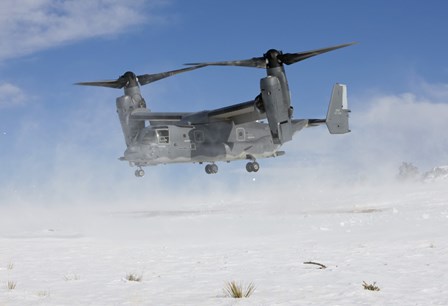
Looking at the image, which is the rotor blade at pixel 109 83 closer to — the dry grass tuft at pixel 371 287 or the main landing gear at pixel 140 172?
the main landing gear at pixel 140 172

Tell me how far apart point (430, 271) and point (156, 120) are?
24.7 m

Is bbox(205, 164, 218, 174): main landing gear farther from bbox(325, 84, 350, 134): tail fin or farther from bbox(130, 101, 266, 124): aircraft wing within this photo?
bbox(325, 84, 350, 134): tail fin

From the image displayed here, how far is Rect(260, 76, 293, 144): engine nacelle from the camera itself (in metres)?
26.1

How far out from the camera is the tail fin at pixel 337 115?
31.6 meters

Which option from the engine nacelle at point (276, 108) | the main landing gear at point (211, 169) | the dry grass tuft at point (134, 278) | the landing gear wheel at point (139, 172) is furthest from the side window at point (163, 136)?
the dry grass tuft at point (134, 278)

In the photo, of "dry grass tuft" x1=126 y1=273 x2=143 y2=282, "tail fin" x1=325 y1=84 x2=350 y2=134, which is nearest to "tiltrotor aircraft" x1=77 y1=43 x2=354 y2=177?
"tail fin" x1=325 y1=84 x2=350 y2=134

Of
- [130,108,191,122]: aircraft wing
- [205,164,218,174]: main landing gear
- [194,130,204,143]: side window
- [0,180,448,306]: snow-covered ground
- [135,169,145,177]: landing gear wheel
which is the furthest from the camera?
[130,108,191,122]: aircraft wing

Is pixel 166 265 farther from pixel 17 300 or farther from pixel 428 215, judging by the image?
pixel 428 215

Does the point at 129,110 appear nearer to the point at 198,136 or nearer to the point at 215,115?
the point at 198,136

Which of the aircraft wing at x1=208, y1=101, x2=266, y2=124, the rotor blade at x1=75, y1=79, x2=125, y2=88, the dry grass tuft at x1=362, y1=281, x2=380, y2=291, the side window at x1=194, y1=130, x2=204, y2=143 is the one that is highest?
the rotor blade at x1=75, y1=79, x2=125, y2=88

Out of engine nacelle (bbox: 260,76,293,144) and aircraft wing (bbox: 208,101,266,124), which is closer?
engine nacelle (bbox: 260,76,293,144)

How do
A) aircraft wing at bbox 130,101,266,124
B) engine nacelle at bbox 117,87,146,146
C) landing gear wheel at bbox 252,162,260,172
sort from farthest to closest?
engine nacelle at bbox 117,87,146,146 → landing gear wheel at bbox 252,162,260,172 → aircraft wing at bbox 130,101,266,124

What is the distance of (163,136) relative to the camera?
29500 millimetres

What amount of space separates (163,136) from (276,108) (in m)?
7.40
